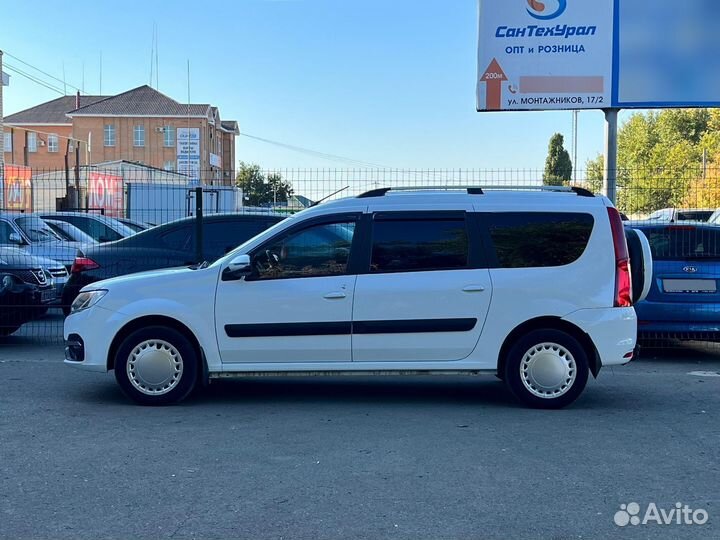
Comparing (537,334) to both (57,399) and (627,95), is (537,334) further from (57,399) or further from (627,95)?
(627,95)

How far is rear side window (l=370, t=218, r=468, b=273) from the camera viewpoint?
6.91 metres

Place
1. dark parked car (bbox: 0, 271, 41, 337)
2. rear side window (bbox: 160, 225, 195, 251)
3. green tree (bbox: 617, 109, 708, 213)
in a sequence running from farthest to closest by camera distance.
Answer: green tree (bbox: 617, 109, 708, 213) → rear side window (bbox: 160, 225, 195, 251) → dark parked car (bbox: 0, 271, 41, 337)

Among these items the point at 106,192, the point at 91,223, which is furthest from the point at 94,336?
the point at 106,192

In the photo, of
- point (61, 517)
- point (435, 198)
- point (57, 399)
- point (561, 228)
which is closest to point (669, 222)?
point (561, 228)

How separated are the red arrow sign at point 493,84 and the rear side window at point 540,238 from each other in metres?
7.07

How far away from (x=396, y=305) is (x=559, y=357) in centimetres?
147

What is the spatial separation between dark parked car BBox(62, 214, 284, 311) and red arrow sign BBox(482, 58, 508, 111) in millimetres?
5000

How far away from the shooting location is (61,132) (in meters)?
77.6

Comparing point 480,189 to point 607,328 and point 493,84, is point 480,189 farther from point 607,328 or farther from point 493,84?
point 493,84

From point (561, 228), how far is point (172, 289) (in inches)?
135

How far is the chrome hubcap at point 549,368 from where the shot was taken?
6.83 m

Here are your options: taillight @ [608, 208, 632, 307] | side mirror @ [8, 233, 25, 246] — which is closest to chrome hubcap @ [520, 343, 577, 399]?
taillight @ [608, 208, 632, 307]

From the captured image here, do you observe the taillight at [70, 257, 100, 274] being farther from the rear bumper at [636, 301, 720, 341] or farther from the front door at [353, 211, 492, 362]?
the rear bumper at [636, 301, 720, 341]

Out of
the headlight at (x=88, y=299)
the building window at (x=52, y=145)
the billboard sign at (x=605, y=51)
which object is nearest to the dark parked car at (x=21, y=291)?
the headlight at (x=88, y=299)
